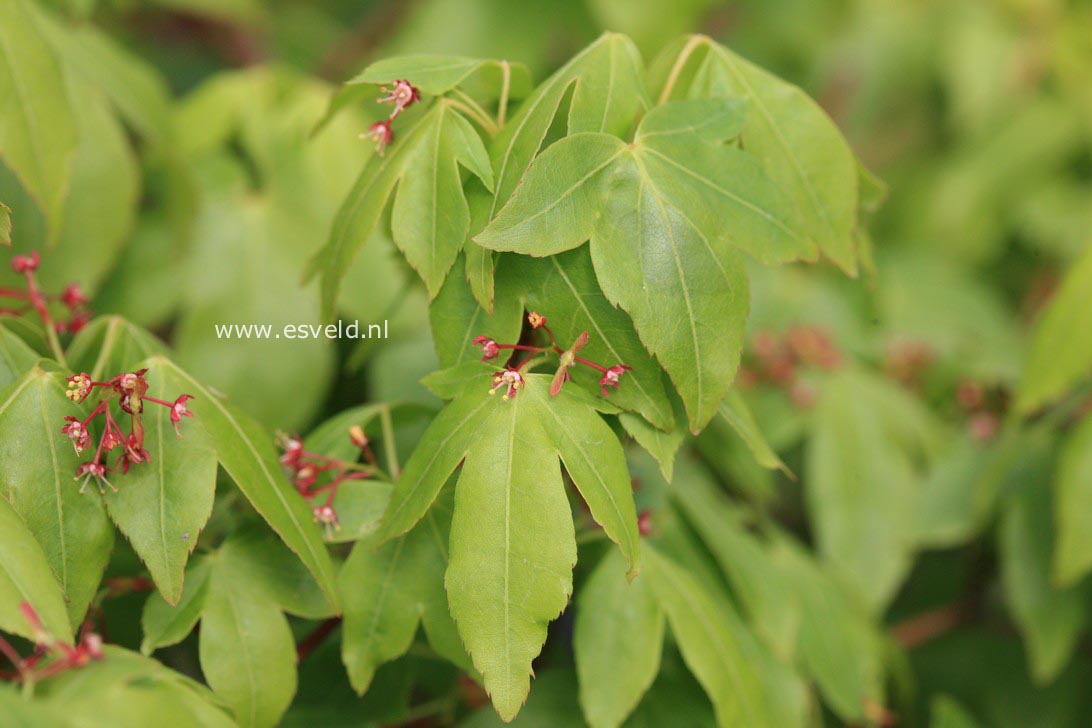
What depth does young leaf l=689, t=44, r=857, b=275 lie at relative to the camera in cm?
90

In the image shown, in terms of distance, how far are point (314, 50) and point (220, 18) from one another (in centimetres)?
35

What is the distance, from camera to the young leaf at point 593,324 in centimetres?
77

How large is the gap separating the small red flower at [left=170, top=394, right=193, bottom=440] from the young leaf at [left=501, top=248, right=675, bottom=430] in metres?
0.28

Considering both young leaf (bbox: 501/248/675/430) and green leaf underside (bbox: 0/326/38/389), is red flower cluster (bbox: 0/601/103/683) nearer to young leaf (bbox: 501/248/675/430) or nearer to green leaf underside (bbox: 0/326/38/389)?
green leaf underside (bbox: 0/326/38/389)

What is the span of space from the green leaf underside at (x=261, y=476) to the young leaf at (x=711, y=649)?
12.7 inches

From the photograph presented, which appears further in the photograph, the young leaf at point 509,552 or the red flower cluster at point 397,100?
the red flower cluster at point 397,100

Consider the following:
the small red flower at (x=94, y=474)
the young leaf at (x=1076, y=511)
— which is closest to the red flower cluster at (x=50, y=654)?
the small red flower at (x=94, y=474)

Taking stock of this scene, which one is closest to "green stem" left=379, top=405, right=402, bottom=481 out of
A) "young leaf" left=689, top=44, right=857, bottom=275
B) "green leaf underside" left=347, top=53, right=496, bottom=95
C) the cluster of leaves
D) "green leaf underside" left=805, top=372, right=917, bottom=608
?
the cluster of leaves

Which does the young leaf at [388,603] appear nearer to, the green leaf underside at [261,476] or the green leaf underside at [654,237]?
the green leaf underside at [261,476]

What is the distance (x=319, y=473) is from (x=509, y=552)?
0.26 metres

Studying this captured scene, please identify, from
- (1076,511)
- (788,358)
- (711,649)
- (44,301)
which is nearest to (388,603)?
(711,649)

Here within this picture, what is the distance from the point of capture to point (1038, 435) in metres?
1.35

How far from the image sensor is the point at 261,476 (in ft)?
2.64

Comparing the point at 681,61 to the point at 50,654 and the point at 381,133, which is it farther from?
the point at 50,654
